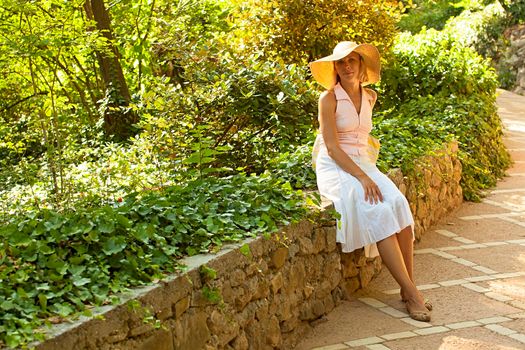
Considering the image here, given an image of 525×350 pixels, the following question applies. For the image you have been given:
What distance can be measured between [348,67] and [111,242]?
8.32 ft

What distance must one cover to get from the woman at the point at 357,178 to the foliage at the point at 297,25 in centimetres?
359

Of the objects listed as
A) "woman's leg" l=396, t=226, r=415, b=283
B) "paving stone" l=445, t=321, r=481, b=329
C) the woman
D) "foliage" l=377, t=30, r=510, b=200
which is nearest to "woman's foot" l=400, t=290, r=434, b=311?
the woman

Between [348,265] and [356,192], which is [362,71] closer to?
[356,192]

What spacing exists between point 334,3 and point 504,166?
9.25 ft

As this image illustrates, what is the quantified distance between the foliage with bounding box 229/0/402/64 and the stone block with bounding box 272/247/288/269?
190 inches

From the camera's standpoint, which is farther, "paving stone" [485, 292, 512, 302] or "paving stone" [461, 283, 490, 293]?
"paving stone" [461, 283, 490, 293]

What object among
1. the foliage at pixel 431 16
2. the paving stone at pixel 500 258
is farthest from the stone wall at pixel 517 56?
the paving stone at pixel 500 258

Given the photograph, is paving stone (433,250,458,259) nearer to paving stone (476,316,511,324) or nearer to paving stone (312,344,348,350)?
paving stone (476,316,511,324)

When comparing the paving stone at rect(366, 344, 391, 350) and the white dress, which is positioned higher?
the white dress

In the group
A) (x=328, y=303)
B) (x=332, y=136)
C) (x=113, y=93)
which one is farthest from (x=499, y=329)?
(x=113, y=93)

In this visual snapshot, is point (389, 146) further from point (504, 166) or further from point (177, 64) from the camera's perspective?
point (504, 166)

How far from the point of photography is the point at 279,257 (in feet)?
15.6

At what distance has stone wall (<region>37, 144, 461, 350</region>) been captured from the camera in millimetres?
3373

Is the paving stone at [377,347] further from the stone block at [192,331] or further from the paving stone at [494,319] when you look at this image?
the stone block at [192,331]
